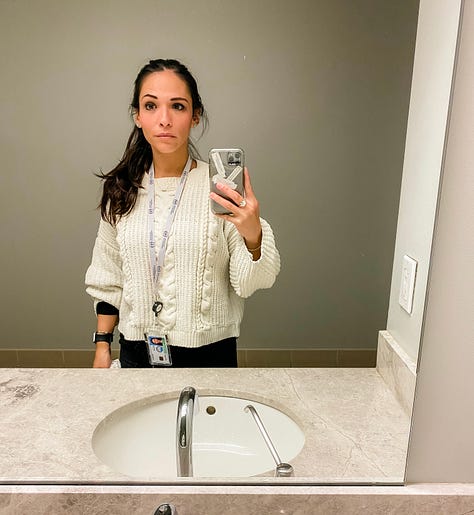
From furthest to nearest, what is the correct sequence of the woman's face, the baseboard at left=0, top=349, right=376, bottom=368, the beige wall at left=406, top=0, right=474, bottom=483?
the baseboard at left=0, top=349, right=376, bottom=368, the woman's face, the beige wall at left=406, top=0, right=474, bottom=483

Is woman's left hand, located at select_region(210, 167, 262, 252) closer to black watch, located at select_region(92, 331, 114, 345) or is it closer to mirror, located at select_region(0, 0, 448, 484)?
mirror, located at select_region(0, 0, 448, 484)

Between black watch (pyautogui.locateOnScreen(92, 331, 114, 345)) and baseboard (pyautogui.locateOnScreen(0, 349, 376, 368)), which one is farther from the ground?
black watch (pyautogui.locateOnScreen(92, 331, 114, 345))

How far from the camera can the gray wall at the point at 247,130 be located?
0.70m

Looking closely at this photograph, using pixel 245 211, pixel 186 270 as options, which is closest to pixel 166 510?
pixel 186 270

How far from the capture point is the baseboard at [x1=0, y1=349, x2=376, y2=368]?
834mm

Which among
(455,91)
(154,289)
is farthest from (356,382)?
(455,91)

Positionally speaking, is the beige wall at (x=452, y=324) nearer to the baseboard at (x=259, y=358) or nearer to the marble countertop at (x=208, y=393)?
the marble countertop at (x=208, y=393)

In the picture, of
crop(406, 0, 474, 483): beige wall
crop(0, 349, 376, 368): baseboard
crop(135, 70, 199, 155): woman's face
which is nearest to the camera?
crop(406, 0, 474, 483): beige wall

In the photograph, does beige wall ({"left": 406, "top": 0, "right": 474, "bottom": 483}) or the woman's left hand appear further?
the woman's left hand

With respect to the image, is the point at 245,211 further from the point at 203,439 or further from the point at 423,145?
the point at 203,439

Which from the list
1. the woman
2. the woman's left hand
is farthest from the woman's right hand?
the woman's left hand

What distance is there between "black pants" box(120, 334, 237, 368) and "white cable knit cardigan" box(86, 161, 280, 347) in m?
0.02

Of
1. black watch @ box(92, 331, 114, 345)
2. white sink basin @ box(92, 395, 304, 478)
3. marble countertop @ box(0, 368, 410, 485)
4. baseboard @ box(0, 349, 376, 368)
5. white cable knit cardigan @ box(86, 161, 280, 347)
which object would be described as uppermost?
white cable knit cardigan @ box(86, 161, 280, 347)

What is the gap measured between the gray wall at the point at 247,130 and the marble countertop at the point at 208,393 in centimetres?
9
